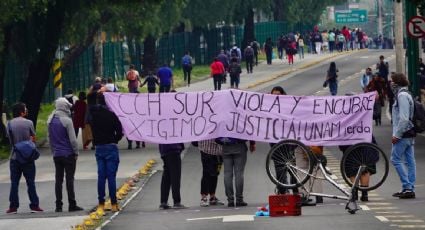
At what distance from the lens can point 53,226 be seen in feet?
63.3

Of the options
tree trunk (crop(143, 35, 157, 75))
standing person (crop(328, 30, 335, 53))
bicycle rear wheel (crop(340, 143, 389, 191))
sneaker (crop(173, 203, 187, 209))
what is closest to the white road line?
bicycle rear wheel (crop(340, 143, 389, 191))

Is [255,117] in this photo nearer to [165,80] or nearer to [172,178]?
[172,178]

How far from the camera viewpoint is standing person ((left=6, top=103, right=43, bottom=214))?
2200 cm

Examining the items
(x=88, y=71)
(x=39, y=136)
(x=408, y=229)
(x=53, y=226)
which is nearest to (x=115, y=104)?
(x=53, y=226)

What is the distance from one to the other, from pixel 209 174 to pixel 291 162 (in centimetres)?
175

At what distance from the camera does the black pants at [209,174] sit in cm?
2216

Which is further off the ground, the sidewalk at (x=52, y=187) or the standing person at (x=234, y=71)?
the standing person at (x=234, y=71)

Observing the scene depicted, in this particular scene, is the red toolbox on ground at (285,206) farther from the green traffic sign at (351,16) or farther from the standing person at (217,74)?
the green traffic sign at (351,16)

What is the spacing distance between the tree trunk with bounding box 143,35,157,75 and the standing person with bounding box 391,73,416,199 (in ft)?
179

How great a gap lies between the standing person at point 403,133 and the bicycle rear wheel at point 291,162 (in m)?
1.59

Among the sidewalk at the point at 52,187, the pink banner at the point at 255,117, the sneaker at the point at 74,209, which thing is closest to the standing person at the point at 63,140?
the sneaker at the point at 74,209

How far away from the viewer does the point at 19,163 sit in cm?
2216

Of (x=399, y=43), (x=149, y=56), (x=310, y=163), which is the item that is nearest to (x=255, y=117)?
(x=310, y=163)

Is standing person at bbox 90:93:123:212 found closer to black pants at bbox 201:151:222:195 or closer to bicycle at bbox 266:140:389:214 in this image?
black pants at bbox 201:151:222:195
